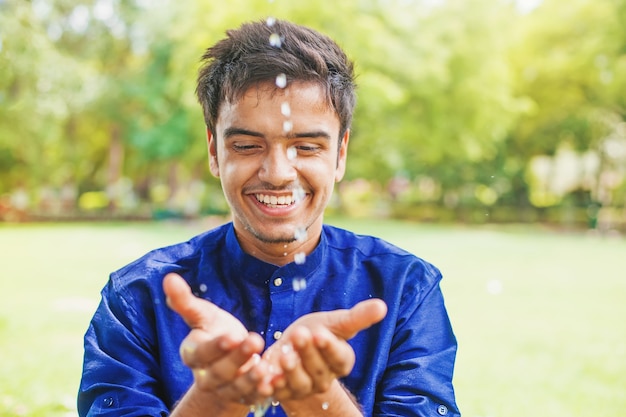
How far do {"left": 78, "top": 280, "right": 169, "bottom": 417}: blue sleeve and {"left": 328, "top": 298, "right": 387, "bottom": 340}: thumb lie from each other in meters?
0.67

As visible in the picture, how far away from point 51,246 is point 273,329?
1262 centimetres

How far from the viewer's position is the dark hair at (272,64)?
1740 millimetres

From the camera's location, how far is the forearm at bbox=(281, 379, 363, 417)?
136cm

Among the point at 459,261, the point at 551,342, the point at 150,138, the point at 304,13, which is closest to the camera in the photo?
the point at 551,342

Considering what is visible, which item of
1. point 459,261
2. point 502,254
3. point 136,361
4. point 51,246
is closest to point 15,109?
point 51,246

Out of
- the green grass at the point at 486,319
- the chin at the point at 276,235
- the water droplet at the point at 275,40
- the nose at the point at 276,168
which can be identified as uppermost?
the water droplet at the point at 275,40

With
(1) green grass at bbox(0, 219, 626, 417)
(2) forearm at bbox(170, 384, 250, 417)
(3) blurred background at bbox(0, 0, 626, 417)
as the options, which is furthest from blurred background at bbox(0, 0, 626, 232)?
(2) forearm at bbox(170, 384, 250, 417)

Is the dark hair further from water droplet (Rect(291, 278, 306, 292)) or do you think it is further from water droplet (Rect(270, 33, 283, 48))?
water droplet (Rect(291, 278, 306, 292))

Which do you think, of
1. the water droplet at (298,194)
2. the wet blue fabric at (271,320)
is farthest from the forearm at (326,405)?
the water droplet at (298,194)

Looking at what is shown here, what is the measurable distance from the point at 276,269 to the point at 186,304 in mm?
639

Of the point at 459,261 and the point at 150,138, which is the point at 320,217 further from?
the point at 150,138

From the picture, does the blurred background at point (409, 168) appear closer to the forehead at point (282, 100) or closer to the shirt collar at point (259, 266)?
the shirt collar at point (259, 266)

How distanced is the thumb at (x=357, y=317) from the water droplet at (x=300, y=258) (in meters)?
0.63

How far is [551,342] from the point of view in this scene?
21.1 ft
